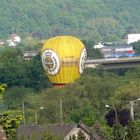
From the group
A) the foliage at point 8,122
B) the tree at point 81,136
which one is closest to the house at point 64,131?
the tree at point 81,136

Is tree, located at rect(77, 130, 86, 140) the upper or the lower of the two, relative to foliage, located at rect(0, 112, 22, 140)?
lower

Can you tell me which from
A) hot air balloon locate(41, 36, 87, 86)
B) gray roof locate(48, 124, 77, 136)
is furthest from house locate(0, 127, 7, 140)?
hot air balloon locate(41, 36, 87, 86)

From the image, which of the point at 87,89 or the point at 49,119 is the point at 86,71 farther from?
the point at 49,119

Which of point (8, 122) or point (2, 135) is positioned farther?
point (8, 122)

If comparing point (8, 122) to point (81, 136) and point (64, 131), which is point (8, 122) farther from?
point (64, 131)

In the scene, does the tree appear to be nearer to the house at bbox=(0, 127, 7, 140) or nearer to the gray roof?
the gray roof

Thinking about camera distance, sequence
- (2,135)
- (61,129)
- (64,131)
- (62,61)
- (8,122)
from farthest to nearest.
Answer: (62,61) < (61,129) < (64,131) < (8,122) < (2,135)

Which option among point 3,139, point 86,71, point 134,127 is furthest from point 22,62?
point 3,139

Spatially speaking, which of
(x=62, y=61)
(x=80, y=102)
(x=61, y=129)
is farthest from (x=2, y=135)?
(x=62, y=61)
